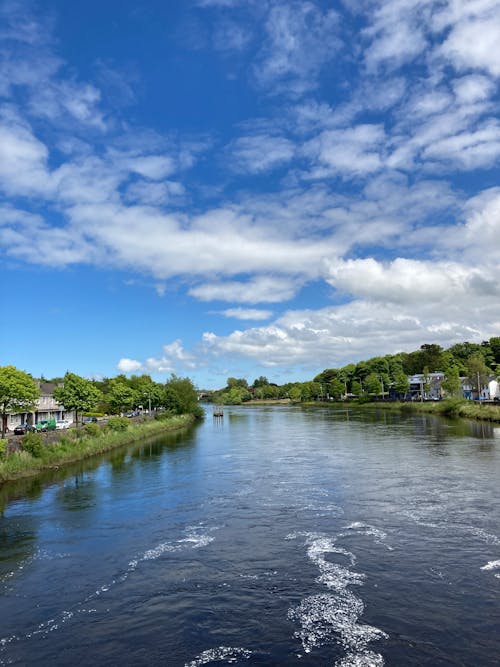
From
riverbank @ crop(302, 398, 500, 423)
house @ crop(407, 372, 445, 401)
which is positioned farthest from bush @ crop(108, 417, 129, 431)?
house @ crop(407, 372, 445, 401)

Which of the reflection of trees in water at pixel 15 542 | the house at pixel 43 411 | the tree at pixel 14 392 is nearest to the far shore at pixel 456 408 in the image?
the tree at pixel 14 392

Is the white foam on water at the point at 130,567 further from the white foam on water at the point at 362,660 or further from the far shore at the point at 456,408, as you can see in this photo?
the far shore at the point at 456,408

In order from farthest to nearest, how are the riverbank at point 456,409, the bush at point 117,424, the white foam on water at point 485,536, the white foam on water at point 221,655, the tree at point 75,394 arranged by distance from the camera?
the riverbank at point 456,409 → the bush at point 117,424 → the tree at point 75,394 → the white foam on water at point 485,536 → the white foam on water at point 221,655

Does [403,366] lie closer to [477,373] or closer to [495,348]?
[495,348]

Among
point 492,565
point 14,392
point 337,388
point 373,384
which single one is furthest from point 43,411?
point 337,388

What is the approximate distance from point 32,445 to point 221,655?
32.8 metres

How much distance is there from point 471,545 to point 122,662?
46.5 ft

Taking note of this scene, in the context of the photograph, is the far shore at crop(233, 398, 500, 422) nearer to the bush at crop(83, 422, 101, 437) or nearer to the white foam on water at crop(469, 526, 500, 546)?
the bush at crop(83, 422, 101, 437)

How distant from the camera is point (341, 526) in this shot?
22938 mm

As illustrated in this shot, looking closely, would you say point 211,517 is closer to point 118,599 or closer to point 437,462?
point 118,599

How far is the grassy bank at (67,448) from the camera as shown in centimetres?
3681

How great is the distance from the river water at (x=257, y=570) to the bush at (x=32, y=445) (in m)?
4.73

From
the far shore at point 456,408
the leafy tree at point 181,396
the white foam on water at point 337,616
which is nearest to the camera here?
the white foam on water at point 337,616

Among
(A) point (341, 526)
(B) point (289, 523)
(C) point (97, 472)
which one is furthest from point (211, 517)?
(C) point (97, 472)
